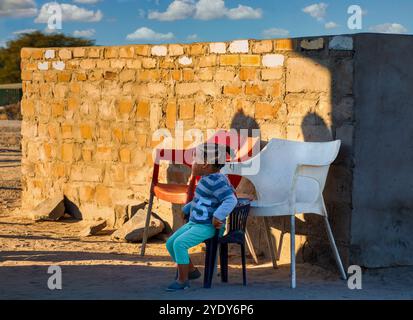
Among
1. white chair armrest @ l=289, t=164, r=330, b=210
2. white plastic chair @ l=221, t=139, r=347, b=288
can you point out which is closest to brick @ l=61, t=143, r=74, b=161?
white plastic chair @ l=221, t=139, r=347, b=288

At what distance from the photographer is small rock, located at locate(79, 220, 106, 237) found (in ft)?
29.4

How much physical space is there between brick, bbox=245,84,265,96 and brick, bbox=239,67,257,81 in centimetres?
7

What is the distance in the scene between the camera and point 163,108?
8625mm

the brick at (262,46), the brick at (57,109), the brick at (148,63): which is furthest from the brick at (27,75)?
the brick at (262,46)

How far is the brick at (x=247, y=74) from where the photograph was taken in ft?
24.6

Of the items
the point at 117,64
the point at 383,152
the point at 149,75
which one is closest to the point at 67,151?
the point at 117,64

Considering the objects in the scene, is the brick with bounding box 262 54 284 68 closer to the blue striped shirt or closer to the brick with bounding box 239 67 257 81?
the brick with bounding box 239 67 257 81

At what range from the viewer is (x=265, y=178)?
265 inches

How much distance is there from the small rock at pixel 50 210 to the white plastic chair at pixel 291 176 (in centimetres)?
371

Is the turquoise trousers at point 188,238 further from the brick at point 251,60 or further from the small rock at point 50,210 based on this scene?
the small rock at point 50,210

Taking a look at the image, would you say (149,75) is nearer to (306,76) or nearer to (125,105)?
(125,105)

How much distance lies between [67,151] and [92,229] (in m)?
1.28

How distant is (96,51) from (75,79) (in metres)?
0.50
